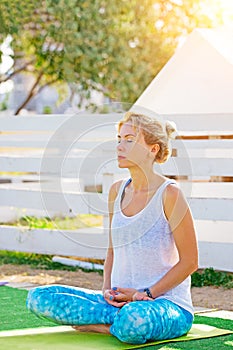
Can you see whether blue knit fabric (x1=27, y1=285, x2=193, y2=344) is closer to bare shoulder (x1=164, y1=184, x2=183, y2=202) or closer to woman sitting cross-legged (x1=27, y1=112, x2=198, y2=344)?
woman sitting cross-legged (x1=27, y1=112, x2=198, y2=344)

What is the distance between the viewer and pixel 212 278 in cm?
620

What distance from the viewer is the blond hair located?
412 centimetres

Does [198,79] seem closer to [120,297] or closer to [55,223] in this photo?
→ [55,223]

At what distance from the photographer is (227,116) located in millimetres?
6547

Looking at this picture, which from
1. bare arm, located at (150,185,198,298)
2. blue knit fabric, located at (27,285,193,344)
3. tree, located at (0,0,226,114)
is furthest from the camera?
tree, located at (0,0,226,114)

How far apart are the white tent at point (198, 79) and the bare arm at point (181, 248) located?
3.49 m

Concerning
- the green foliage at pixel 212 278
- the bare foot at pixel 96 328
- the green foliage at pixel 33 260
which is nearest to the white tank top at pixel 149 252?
the bare foot at pixel 96 328

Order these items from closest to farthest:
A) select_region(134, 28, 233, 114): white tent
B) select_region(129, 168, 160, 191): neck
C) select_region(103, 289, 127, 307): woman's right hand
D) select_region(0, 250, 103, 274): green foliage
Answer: select_region(103, 289, 127, 307): woman's right hand → select_region(129, 168, 160, 191): neck → select_region(0, 250, 103, 274): green foliage → select_region(134, 28, 233, 114): white tent

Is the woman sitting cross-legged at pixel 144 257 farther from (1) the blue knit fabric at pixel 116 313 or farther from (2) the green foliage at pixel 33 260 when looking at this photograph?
(2) the green foliage at pixel 33 260

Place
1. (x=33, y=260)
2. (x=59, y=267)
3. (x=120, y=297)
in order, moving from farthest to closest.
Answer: (x=33, y=260), (x=59, y=267), (x=120, y=297)

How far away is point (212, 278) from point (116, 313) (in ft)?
7.27

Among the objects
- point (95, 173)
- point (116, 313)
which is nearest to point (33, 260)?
point (95, 173)

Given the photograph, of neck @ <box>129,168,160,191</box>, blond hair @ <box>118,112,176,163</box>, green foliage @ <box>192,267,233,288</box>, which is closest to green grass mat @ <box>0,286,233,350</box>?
neck @ <box>129,168,160,191</box>

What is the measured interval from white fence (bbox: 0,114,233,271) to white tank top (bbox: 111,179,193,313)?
2172 millimetres
